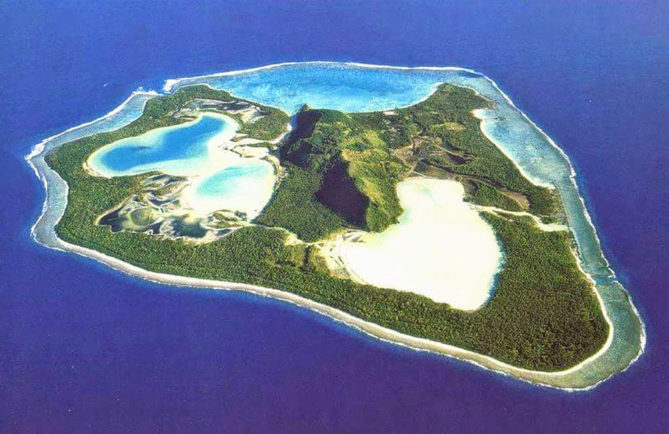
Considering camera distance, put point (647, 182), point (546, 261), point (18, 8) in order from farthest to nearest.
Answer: point (18, 8) < point (647, 182) < point (546, 261)

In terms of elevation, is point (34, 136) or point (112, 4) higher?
point (112, 4)

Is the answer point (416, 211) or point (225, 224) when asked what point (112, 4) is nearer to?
point (225, 224)

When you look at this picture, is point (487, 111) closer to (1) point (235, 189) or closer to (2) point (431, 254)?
(2) point (431, 254)

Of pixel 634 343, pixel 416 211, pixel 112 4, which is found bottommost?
pixel 634 343

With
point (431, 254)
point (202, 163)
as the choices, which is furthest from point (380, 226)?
point (202, 163)

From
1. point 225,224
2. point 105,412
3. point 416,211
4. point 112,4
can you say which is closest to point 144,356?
point 105,412
